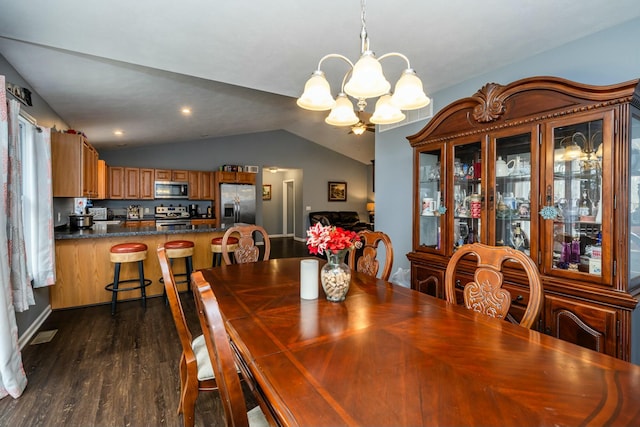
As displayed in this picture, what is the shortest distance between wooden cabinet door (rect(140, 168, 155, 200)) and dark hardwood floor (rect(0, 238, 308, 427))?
4.14 metres

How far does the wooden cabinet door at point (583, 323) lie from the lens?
65.2 inches

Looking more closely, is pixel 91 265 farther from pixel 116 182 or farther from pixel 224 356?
pixel 224 356

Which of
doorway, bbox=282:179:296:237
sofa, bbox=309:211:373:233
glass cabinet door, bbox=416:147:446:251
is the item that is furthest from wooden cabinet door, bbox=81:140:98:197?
doorway, bbox=282:179:296:237

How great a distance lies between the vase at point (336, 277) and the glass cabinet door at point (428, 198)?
1.47 metres

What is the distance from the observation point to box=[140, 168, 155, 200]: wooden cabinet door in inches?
281

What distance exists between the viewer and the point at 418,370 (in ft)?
3.12

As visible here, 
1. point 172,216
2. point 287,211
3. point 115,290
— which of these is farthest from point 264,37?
point 287,211

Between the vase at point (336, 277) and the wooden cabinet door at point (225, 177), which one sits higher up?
the wooden cabinet door at point (225, 177)

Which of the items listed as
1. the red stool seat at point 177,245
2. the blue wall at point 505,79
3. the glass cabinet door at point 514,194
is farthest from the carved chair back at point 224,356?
the red stool seat at point 177,245

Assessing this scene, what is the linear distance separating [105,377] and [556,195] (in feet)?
11.1

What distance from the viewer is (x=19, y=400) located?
2.01m

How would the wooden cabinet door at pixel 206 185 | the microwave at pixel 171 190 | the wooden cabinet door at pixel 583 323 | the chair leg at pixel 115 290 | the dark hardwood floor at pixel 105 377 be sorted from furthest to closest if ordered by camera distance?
the wooden cabinet door at pixel 206 185 → the microwave at pixel 171 190 → the chair leg at pixel 115 290 → the dark hardwood floor at pixel 105 377 → the wooden cabinet door at pixel 583 323

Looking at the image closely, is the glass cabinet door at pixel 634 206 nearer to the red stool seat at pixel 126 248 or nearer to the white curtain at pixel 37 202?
the red stool seat at pixel 126 248

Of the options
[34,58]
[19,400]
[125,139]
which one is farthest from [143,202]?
[19,400]
